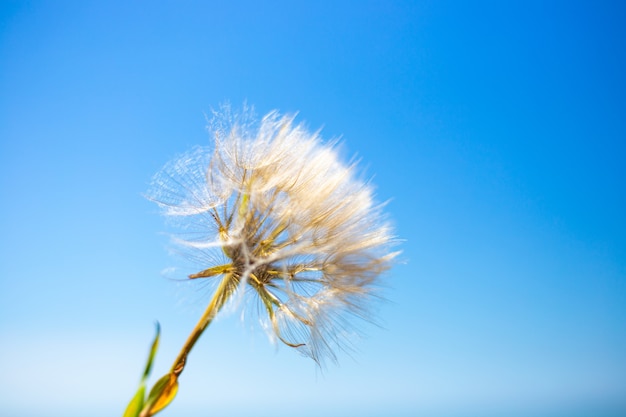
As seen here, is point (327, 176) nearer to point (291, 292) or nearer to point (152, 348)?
point (291, 292)

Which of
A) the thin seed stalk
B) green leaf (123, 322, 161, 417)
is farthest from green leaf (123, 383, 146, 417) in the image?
the thin seed stalk

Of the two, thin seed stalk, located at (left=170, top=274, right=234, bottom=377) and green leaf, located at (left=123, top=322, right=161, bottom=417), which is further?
thin seed stalk, located at (left=170, top=274, right=234, bottom=377)

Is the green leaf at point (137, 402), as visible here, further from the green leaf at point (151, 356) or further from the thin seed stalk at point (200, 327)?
the thin seed stalk at point (200, 327)

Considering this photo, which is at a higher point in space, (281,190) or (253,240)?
(281,190)

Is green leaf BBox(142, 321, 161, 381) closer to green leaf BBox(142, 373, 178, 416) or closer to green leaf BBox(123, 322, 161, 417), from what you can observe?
green leaf BBox(123, 322, 161, 417)

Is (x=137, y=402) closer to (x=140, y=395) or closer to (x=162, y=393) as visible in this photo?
(x=140, y=395)

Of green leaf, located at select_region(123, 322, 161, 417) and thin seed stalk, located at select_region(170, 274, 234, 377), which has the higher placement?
thin seed stalk, located at select_region(170, 274, 234, 377)

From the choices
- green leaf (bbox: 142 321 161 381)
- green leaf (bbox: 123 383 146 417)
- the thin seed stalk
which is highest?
the thin seed stalk

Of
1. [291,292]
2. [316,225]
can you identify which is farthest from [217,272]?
[316,225]
